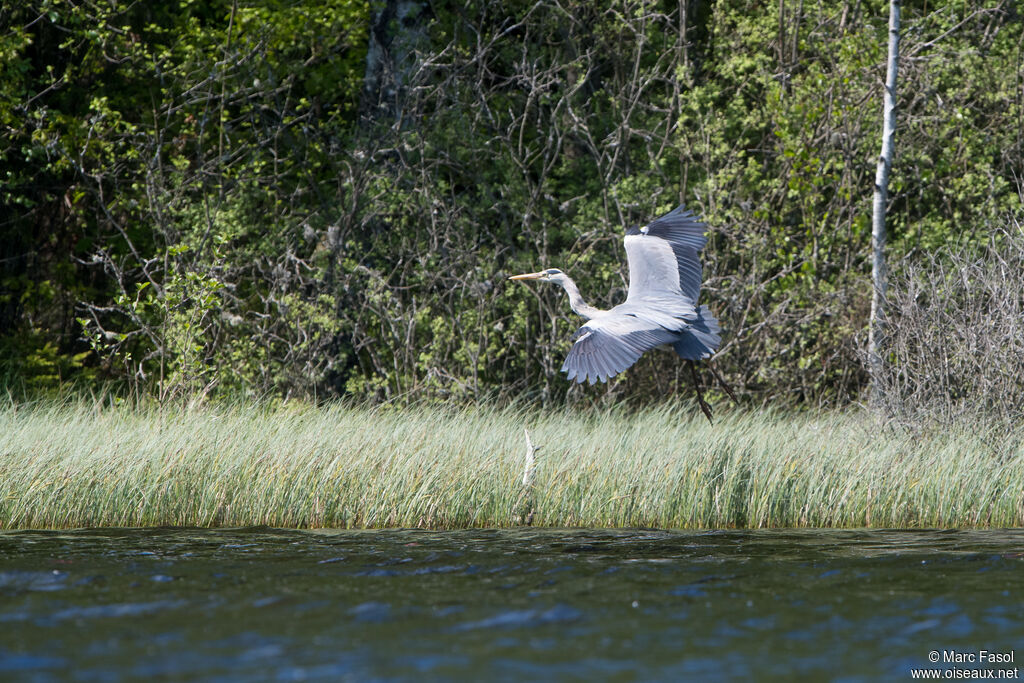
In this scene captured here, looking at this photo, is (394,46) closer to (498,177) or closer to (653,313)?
(498,177)

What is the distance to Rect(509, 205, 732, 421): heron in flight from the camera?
7379 mm

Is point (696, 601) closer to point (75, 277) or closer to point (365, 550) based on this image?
point (365, 550)

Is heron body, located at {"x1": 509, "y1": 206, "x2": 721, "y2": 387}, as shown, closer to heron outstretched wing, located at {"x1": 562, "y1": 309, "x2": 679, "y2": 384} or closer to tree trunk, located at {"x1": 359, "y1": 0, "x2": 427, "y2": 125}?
heron outstretched wing, located at {"x1": 562, "y1": 309, "x2": 679, "y2": 384}

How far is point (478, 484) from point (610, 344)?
1201 mm

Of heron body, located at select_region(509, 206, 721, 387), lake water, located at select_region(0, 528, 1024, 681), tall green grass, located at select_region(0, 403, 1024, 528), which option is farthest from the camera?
heron body, located at select_region(509, 206, 721, 387)

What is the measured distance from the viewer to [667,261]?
8.59 metres

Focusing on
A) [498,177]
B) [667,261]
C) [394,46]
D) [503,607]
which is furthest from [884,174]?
[503,607]

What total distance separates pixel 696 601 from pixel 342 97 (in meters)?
10.9

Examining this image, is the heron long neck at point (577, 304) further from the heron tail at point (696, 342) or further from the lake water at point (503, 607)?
the lake water at point (503, 607)

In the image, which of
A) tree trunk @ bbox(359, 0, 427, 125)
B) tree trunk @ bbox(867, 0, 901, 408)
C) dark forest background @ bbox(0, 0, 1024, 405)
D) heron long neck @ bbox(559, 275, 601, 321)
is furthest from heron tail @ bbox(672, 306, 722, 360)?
tree trunk @ bbox(359, 0, 427, 125)

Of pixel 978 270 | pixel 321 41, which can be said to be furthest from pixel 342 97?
pixel 978 270

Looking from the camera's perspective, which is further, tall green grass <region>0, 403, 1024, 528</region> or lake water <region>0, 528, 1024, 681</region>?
tall green grass <region>0, 403, 1024, 528</region>

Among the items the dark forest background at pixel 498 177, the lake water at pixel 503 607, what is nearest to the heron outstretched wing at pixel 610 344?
the lake water at pixel 503 607

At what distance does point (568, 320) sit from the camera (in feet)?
38.1
